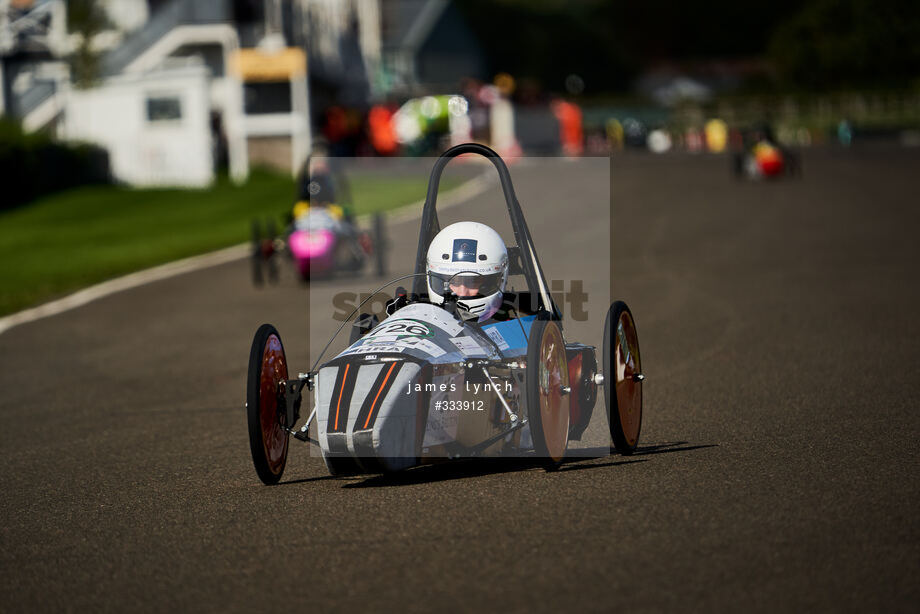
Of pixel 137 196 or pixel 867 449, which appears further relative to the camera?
pixel 137 196

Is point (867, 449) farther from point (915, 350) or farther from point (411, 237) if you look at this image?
point (411, 237)

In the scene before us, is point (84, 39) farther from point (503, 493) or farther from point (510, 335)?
point (503, 493)

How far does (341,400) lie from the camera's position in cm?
638

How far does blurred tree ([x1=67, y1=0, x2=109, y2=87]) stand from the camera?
38188 millimetres

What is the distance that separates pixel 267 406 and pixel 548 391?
1292 mm

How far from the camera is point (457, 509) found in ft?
20.2

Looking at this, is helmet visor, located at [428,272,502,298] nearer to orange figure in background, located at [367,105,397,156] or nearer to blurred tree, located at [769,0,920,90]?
orange figure in background, located at [367,105,397,156]

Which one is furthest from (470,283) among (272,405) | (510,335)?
(272,405)

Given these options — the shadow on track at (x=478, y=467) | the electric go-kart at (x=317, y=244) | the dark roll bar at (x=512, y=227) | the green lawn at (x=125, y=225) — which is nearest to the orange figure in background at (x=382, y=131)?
the green lawn at (x=125, y=225)

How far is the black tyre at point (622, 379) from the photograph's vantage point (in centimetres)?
698

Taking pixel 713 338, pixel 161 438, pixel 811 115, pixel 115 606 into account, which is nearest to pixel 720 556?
pixel 115 606

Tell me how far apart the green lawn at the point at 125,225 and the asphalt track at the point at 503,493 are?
6.20 m

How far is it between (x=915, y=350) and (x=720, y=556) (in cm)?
625

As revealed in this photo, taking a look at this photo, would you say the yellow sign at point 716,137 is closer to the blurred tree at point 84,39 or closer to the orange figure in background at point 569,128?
the orange figure in background at point 569,128
